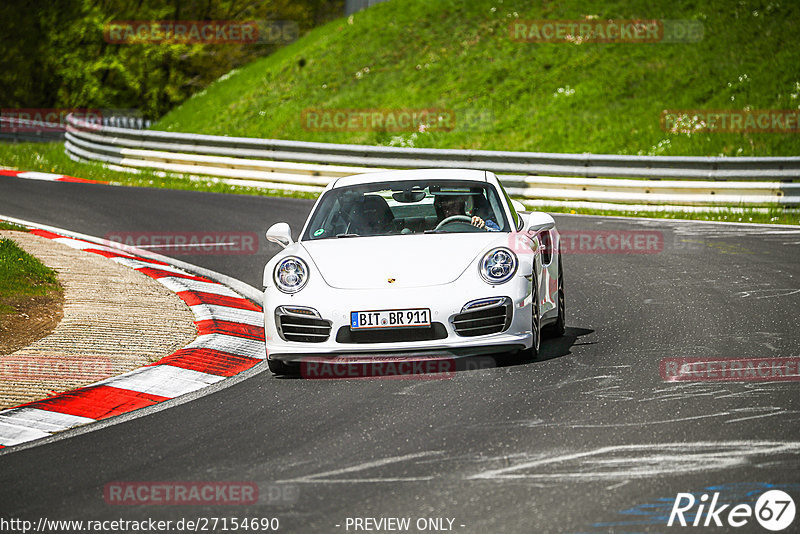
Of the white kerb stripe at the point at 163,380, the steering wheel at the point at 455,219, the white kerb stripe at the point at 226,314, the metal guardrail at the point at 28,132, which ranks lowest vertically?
the white kerb stripe at the point at 163,380

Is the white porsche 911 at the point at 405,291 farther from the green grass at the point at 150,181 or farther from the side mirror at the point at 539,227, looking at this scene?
the green grass at the point at 150,181

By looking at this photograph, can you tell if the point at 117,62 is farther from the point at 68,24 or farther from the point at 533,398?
the point at 533,398

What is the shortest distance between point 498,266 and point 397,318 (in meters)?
0.81

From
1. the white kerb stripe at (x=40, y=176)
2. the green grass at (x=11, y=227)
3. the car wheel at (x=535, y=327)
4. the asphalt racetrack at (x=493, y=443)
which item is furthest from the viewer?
the white kerb stripe at (x=40, y=176)

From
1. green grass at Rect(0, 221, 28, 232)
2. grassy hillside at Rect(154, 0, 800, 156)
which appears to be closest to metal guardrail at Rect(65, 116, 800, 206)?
grassy hillside at Rect(154, 0, 800, 156)

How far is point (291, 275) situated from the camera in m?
7.47

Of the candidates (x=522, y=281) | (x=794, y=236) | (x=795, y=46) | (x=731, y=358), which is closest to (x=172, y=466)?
(x=522, y=281)

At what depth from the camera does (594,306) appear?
9.74m

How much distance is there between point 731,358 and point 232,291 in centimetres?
536

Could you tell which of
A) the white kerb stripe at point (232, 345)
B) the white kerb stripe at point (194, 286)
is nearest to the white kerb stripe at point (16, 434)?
the white kerb stripe at point (232, 345)

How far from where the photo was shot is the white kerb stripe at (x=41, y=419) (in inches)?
250

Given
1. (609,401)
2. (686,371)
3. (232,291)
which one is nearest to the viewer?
(609,401)

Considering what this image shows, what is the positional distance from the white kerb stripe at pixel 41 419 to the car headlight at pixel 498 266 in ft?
8.66

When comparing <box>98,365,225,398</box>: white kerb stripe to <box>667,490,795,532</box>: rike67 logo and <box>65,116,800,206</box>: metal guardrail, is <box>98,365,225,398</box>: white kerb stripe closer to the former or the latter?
<box>667,490,795,532</box>: rike67 logo
